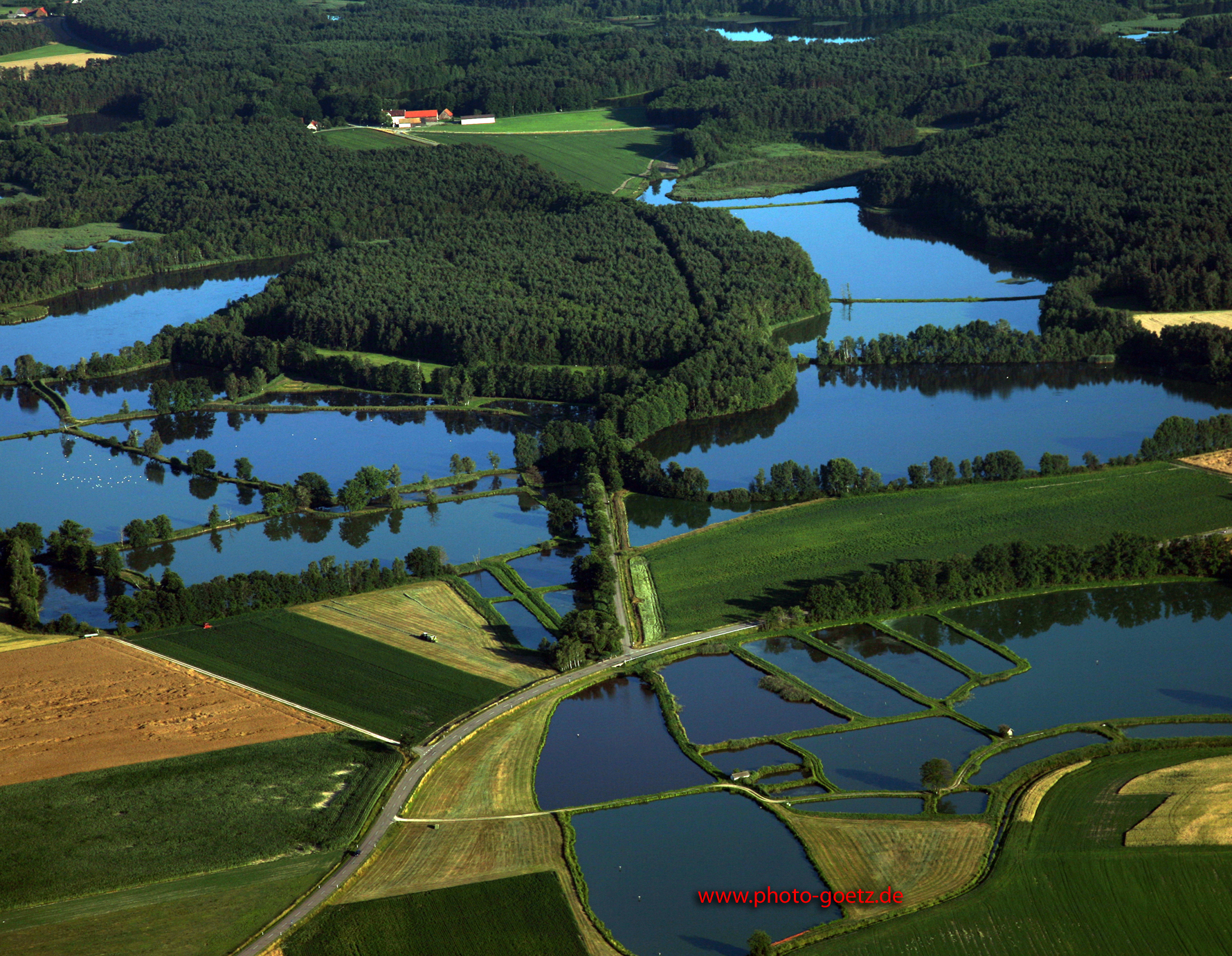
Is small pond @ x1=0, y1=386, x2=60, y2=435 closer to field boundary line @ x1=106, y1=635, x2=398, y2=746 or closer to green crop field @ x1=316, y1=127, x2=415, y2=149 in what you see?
field boundary line @ x1=106, y1=635, x2=398, y2=746

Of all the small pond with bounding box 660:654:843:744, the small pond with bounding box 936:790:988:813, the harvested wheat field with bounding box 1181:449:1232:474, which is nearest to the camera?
the small pond with bounding box 936:790:988:813

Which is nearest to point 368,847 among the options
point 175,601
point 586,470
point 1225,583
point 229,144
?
point 175,601

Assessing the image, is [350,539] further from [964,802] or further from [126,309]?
[126,309]

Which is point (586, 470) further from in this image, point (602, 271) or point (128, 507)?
point (602, 271)

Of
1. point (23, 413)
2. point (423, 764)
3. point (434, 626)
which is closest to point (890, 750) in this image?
point (423, 764)

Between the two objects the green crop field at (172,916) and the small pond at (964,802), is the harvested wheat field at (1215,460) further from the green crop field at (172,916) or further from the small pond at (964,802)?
the green crop field at (172,916)

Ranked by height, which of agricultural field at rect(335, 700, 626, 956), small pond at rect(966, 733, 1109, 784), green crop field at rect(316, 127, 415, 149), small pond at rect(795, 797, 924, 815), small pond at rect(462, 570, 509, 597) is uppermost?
green crop field at rect(316, 127, 415, 149)

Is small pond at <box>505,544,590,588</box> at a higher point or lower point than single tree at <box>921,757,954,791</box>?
higher

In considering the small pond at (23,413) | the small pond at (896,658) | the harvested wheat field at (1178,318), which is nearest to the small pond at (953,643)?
the small pond at (896,658)

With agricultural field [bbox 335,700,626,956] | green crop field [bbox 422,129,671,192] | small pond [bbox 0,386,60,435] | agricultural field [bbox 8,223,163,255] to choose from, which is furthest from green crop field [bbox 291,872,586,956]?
green crop field [bbox 422,129,671,192]
